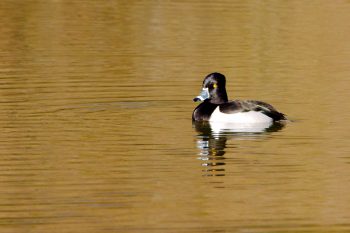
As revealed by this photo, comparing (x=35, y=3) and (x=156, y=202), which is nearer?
(x=156, y=202)

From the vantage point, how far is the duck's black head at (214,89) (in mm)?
20531

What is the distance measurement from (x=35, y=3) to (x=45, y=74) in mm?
14210

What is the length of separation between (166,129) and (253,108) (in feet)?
5.03

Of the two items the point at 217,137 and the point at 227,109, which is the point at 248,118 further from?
the point at 217,137

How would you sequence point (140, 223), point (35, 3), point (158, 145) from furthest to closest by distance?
point (35, 3) → point (158, 145) → point (140, 223)

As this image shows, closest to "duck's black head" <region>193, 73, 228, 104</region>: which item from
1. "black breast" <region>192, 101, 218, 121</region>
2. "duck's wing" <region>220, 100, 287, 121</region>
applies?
"black breast" <region>192, 101, 218, 121</region>

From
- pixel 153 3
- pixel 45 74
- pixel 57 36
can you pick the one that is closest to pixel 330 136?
pixel 45 74

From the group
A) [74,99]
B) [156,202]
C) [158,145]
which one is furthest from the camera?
[74,99]

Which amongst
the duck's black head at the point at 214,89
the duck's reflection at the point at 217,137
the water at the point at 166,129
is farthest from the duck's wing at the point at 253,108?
the duck's black head at the point at 214,89

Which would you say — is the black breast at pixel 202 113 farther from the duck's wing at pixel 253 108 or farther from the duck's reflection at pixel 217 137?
Answer: the duck's wing at pixel 253 108

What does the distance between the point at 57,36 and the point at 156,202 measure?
17.6 m

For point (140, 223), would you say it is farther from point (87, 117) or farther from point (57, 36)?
point (57, 36)

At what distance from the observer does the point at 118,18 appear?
35.7 meters

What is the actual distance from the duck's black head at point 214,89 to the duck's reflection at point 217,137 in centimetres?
94
